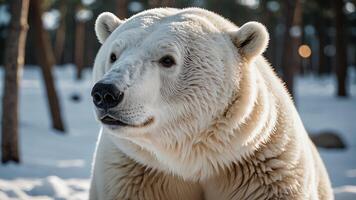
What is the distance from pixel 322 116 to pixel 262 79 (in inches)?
489

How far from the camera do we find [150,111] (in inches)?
105

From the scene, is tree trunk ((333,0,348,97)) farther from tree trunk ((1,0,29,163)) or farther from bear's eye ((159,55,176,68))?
bear's eye ((159,55,176,68))

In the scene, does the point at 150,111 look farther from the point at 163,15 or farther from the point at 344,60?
the point at 344,60

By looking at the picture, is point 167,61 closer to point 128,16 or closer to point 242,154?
point 242,154

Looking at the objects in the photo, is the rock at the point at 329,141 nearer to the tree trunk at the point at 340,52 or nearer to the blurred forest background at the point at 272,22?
the blurred forest background at the point at 272,22

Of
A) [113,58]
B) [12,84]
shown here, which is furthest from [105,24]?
[12,84]

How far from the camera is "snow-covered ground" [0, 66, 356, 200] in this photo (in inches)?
198

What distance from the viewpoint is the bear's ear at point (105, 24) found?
341 cm

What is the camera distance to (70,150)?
356 inches

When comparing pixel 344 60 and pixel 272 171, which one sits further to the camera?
pixel 344 60

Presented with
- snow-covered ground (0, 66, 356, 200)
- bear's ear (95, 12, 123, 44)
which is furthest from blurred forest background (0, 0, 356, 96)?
bear's ear (95, 12, 123, 44)

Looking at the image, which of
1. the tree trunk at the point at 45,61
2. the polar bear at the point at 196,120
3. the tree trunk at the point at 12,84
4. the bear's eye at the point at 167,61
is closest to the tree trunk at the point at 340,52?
the tree trunk at the point at 45,61

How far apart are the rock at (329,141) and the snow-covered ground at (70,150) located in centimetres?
21

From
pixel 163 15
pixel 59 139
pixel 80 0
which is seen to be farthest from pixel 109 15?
pixel 80 0
